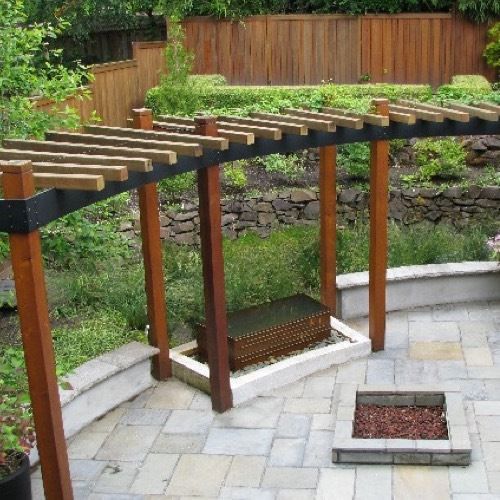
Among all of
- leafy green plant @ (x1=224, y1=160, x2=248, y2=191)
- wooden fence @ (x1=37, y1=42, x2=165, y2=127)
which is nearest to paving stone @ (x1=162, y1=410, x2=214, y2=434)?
leafy green plant @ (x1=224, y1=160, x2=248, y2=191)

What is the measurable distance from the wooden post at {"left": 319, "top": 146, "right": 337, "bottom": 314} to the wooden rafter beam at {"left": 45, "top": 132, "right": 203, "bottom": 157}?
2525 millimetres

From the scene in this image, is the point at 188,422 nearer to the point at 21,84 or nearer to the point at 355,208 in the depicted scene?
the point at 21,84

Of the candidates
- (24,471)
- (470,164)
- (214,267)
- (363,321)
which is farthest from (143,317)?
(470,164)

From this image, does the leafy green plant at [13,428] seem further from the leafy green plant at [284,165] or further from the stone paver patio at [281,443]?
the leafy green plant at [284,165]

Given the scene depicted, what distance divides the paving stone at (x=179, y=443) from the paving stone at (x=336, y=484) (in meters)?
1.01

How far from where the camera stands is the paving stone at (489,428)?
20.2ft

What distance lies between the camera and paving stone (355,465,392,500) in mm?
5504

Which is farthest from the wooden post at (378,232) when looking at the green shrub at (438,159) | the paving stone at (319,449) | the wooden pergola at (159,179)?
the green shrub at (438,159)

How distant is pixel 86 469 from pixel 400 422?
7.69 feet

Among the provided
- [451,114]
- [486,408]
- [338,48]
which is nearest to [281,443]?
[486,408]

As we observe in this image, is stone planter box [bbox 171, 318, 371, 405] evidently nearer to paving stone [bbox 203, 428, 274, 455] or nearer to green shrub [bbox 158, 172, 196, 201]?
paving stone [bbox 203, 428, 274, 455]

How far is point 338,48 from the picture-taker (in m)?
17.9

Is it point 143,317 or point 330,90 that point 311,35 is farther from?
point 143,317

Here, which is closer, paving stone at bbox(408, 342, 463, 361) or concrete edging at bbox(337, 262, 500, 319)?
paving stone at bbox(408, 342, 463, 361)
